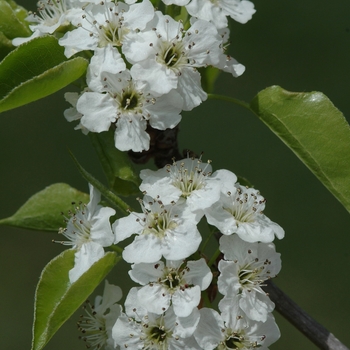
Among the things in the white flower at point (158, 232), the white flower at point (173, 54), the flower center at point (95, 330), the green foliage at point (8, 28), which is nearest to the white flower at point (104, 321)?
the flower center at point (95, 330)

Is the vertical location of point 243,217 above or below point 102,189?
below

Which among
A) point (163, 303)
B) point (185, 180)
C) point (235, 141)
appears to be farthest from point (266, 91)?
point (235, 141)

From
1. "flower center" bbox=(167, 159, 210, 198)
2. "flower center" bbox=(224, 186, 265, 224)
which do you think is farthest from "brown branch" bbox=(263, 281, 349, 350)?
"flower center" bbox=(167, 159, 210, 198)

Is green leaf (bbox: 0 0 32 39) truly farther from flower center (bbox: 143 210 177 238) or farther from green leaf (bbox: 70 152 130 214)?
flower center (bbox: 143 210 177 238)

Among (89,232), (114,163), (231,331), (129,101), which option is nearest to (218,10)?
(129,101)

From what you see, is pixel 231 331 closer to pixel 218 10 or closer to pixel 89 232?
pixel 89 232

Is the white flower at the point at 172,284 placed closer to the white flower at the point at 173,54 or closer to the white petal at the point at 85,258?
the white petal at the point at 85,258

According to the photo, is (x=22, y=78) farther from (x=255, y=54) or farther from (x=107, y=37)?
(x=255, y=54)
